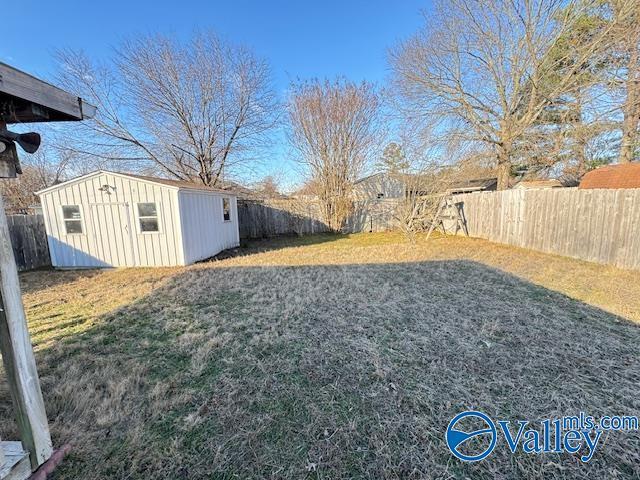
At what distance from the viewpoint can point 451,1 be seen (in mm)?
10180

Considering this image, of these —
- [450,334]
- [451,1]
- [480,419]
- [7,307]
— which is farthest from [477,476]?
[451,1]

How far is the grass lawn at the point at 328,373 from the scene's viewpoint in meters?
1.73

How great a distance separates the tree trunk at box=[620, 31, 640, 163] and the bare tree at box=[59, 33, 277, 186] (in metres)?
12.8

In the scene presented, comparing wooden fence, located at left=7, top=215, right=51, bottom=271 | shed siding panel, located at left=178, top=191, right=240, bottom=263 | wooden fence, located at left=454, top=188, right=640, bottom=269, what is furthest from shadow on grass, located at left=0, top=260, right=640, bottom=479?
wooden fence, located at left=7, top=215, right=51, bottom=271

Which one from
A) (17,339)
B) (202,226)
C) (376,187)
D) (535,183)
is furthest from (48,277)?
(535,183)

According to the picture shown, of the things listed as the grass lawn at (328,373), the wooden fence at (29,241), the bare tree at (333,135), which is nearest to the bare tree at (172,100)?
the bare tree at (333,135)

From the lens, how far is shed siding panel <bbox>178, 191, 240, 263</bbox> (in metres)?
7.62

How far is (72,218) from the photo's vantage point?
7453 mm

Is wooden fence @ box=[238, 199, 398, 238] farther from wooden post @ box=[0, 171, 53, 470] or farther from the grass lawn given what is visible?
wooden post @ box=[0, 171, 53, 470]

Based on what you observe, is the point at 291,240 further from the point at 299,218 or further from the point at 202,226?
the point at 202,226

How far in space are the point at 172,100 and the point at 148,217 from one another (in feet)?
24.9

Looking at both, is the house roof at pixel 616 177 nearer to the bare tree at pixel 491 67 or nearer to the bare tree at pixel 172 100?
the bare tree at pixel 491 67

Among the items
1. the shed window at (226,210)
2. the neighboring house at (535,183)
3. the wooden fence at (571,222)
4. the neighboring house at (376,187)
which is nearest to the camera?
the wooden fence at (571,222)

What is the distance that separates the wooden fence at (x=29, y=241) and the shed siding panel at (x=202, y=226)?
4365mm
